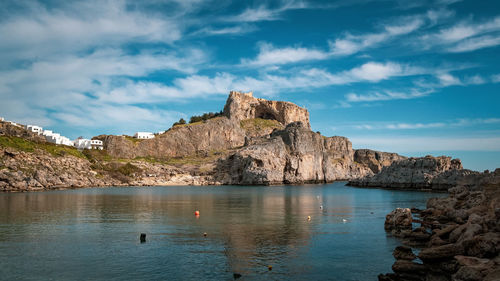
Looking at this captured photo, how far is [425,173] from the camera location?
4011 inches

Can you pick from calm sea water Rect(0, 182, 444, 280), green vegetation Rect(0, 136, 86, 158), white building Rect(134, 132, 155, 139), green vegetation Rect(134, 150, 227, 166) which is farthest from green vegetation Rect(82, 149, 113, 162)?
calm sea water Rect(0, 182, 444, 280)

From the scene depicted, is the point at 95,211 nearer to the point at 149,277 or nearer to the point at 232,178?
the point at 149,277

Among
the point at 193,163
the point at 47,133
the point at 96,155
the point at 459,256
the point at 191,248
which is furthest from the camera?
the point at 193,163

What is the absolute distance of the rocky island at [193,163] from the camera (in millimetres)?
90750

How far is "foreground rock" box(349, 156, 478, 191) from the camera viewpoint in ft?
297

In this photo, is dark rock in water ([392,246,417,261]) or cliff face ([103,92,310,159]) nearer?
dark rock in water ([392,246,417,261])

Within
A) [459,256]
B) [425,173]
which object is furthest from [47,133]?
[459,256]

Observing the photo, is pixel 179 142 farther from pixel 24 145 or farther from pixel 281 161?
pixel 24 145

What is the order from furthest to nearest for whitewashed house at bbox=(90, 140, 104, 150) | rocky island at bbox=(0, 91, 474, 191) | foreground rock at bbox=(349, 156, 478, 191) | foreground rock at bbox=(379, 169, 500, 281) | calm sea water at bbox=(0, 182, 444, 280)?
whitewashed house at bbox=(90, 140, 104, 150) → rocky island at bbox=(0, 91, 474, 191) → foreground rock at bbox=(349, 156, 478, 191) → calm sea water at bbox=(0, 182, 444, 280) → foreground rock at bbox=(379, 169, 500, 281)

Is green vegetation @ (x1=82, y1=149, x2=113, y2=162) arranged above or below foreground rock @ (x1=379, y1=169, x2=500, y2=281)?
above

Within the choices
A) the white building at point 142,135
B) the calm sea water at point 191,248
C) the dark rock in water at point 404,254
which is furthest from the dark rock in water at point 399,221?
the white building at point 142,135

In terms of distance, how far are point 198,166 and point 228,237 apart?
131509mm

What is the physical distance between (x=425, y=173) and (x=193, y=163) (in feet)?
313

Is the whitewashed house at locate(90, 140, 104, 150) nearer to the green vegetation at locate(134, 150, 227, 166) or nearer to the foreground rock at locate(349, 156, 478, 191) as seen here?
the green vegetation at locate(134, 150, 227, 166)
